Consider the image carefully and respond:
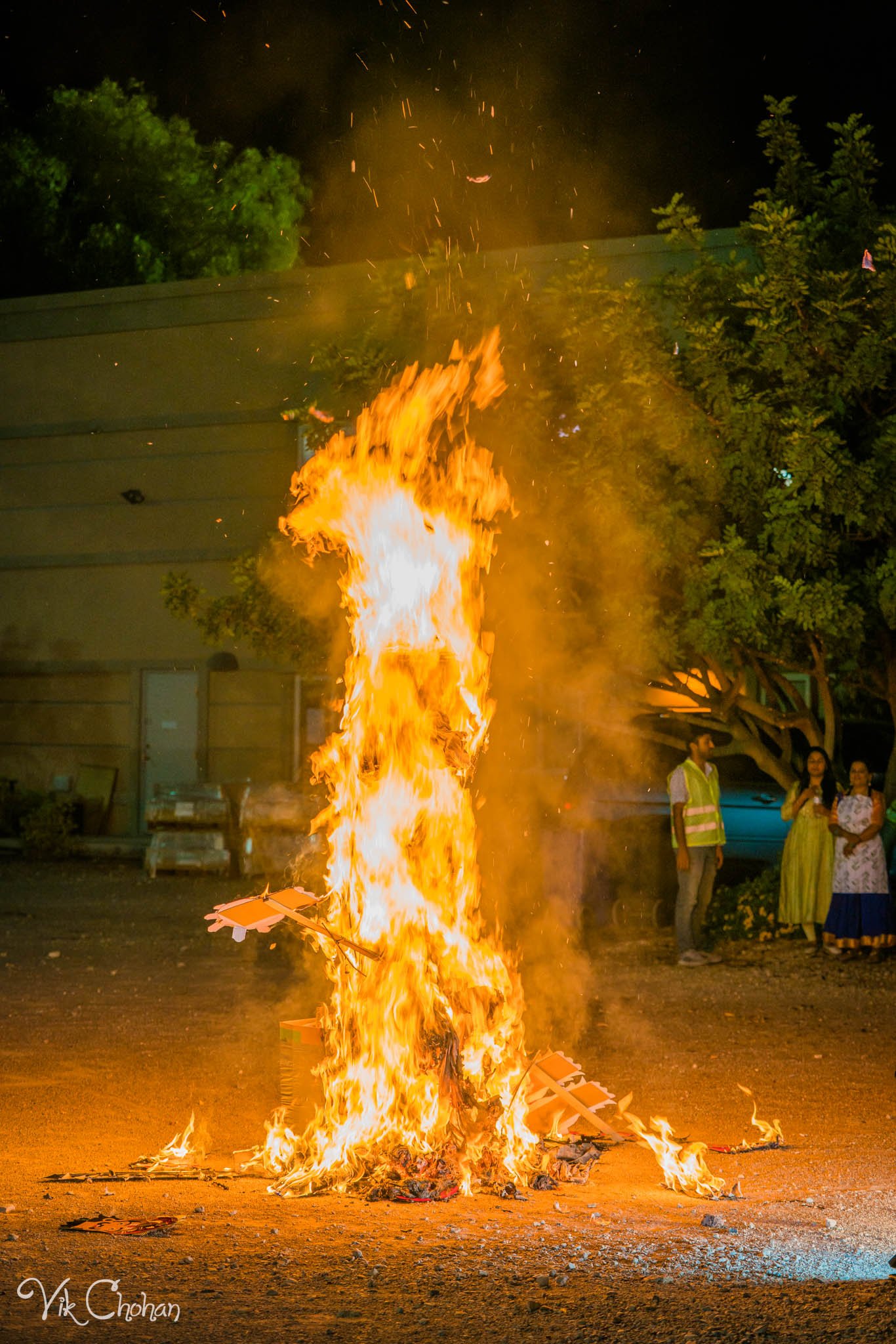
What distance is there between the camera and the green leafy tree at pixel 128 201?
36.1 m

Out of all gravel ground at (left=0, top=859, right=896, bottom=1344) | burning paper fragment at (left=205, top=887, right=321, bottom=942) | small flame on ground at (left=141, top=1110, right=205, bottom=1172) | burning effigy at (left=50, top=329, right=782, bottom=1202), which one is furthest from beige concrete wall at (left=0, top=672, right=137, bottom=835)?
burning paper fragment at (left=205, top=887, right=321, bottom=942)

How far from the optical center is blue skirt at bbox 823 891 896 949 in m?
11.6

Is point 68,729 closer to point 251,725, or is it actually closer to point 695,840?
point 251,725

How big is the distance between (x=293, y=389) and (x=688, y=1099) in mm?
16529

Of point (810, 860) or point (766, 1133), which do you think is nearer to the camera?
point (766, 1133)

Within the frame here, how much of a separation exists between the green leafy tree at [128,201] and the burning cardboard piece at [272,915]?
31813 millimetres

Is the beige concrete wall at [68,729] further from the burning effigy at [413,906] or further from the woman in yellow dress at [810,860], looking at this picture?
the burning effigy at [413,906]

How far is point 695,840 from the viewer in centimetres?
1140

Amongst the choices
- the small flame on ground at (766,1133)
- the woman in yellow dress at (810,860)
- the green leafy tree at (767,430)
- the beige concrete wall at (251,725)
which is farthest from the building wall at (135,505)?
the small flame on ground at (766,1133)

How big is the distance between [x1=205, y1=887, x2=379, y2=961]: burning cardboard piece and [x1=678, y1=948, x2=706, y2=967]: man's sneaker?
227 inches

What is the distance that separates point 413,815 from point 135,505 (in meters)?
17.7

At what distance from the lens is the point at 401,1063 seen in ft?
19.7

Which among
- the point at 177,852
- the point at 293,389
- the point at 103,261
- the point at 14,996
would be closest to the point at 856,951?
the point at 14,996
